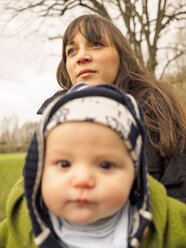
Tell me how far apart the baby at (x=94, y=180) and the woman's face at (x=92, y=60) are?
746mm

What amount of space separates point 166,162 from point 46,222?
93 cm

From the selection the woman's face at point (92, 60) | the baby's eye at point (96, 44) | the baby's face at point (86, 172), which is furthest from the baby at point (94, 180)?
the baby's eye at point (96, 44)

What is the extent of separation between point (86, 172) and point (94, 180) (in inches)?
Result: 1.9

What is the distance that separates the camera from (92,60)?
6.49ft

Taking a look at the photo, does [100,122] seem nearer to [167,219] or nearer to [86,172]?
[86,172]

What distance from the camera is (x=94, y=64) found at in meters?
1.98

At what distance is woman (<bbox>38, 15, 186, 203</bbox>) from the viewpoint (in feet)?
5.79

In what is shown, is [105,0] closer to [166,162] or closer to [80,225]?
[166,162]

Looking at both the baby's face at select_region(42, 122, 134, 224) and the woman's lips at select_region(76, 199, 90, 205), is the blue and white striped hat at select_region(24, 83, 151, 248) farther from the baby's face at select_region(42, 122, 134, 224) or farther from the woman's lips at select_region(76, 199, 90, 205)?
the woman's lips at select_region(76, 199, 90, 205)

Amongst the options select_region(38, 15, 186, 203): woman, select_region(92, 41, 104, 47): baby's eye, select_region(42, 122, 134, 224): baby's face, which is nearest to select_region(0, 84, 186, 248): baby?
select_region(42, 122, 134, 224): baby's face

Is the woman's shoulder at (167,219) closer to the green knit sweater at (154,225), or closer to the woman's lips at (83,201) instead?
the green knit sweater at (154,225)

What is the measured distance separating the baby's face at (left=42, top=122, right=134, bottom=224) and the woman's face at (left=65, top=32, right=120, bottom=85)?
953mm

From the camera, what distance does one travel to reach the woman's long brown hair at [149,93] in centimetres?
181

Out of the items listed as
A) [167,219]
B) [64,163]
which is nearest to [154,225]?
[167,219]
